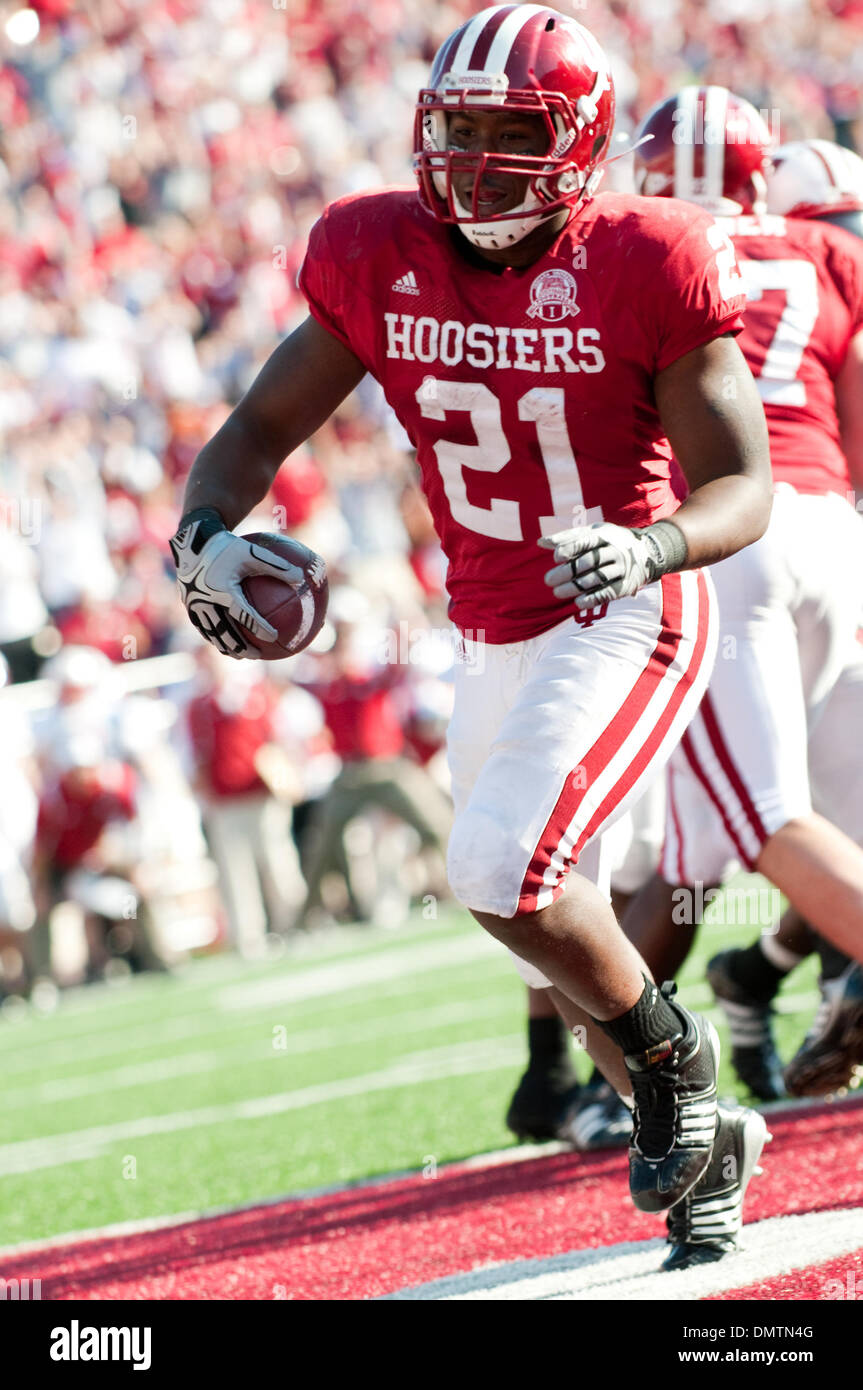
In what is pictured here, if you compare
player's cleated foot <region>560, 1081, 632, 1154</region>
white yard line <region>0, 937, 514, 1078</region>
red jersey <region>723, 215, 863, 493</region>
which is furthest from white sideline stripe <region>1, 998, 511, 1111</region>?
red jersey <region>723, 215, 863, 493</region>

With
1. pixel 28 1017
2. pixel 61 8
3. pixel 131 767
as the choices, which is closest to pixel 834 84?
pixel 61 8

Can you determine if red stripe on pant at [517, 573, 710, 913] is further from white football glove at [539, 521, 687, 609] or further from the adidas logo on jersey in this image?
the adidas logo on jersey

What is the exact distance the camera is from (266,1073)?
6.56 meters

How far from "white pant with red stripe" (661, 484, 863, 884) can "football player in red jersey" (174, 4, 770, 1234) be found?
49 cm

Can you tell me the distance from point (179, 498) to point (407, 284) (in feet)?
28.6

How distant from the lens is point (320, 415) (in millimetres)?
3191

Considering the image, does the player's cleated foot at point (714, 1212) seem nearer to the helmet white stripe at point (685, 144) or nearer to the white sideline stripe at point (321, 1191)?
the white sideline stripe at point (321, 1191)

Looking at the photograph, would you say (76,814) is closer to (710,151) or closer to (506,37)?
(710,151)

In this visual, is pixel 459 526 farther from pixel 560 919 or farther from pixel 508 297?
pixel 560 919

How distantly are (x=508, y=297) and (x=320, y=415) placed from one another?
1.42 feet

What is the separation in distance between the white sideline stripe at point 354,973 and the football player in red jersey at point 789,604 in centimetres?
450

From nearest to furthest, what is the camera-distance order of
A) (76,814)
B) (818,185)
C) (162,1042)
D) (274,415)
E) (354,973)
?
(274,415) < (818,185) < (162,1042) < (354,973) < (76,814)

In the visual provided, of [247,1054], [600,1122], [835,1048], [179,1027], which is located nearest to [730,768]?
[835,1048]

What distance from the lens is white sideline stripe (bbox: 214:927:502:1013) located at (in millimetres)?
8453
